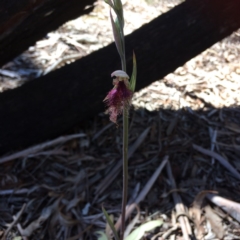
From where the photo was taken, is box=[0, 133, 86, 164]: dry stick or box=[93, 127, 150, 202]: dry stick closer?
box=[93, 127, 150, 202]: dry stick

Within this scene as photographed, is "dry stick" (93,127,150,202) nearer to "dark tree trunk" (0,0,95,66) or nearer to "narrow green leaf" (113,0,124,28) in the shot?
"dark tree trunk" (0,0,95,66)

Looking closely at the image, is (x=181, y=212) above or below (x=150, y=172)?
below

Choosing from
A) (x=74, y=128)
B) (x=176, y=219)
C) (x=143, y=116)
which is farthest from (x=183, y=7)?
(x=176, y=219)

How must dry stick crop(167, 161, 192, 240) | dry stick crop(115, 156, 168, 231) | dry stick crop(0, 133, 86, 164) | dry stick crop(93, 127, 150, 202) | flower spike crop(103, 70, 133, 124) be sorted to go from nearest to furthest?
flower spike crop(103, 70, 133, 124)
dry stick crop(167, 161, 192, 240)
dry stick crop(115, 156, 168, 231)
dry stick crop(93, 127, 150, 202)
dry stick crop(0, 133, 86, 164)

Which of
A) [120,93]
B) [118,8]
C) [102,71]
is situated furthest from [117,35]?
[102,71]

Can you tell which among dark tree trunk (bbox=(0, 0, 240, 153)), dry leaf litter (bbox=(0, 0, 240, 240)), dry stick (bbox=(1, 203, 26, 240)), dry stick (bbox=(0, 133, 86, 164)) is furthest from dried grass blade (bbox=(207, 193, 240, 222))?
dry stick (bbox=(1, 203, 26, 240))

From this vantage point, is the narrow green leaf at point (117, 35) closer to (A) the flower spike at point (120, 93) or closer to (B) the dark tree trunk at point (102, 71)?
(A) the flower spike at point (120, 93)

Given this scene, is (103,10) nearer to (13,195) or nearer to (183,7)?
(183,7)

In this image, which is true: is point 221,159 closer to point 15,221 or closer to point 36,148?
point 36,148
